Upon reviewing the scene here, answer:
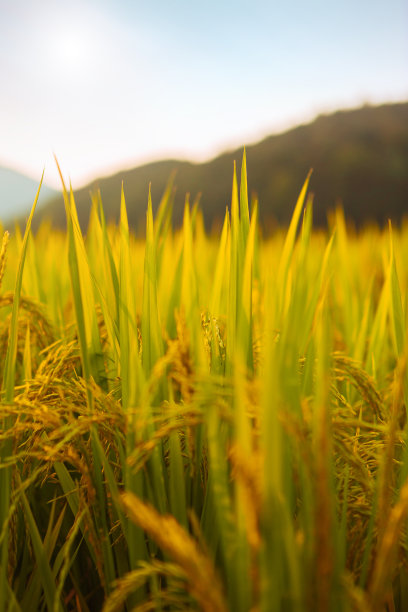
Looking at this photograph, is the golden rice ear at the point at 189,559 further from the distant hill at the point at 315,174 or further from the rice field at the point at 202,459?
the distant hill at the point at 315,174

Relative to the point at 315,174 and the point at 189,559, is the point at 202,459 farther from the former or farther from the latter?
the point at 315,174

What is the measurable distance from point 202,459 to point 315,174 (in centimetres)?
1001

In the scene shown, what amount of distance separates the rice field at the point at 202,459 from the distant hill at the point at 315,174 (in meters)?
7.75

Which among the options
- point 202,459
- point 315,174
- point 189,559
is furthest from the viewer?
point 315,174

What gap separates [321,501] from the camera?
26 cm

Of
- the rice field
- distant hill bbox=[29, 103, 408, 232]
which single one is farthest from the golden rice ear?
distant hill bbox=[29, 103, 408, 232]

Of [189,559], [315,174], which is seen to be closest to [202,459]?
[189,559]

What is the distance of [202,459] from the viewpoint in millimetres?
540

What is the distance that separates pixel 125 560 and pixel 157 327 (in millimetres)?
291

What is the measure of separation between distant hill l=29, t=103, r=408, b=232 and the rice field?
7746 mm

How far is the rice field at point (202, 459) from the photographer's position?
0.89 feet

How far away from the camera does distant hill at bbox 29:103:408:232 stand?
8.99 meters

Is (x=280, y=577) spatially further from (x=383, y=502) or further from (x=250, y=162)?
(x=250, y=162)

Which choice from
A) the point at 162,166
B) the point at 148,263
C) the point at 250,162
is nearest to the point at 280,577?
the point at 148,263
